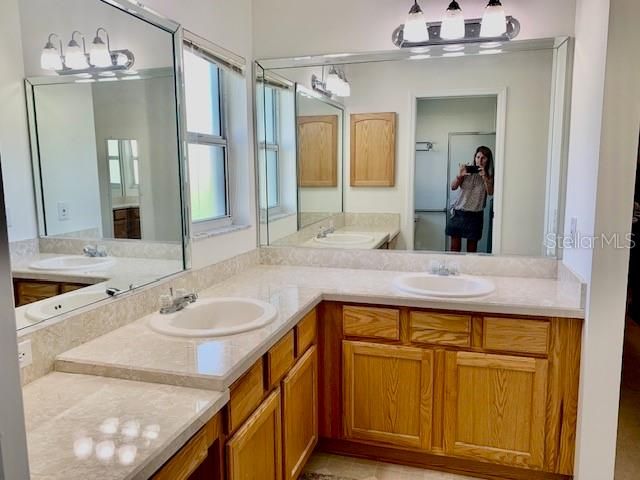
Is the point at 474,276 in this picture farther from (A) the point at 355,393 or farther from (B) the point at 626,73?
(B) the point at 626,73

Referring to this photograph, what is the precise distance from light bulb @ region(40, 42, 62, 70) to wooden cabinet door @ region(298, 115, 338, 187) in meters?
1.49

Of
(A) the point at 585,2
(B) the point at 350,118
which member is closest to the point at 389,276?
(B) the point at 350,118

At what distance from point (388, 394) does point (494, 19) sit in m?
1.84

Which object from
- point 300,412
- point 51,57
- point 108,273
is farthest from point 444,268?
point 51,57

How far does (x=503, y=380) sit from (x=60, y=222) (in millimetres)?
1861

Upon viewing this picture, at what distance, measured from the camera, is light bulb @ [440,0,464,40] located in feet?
7.53

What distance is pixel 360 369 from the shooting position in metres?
2.25

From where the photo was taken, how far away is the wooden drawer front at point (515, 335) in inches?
79.1

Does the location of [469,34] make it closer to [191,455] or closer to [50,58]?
[50,58]

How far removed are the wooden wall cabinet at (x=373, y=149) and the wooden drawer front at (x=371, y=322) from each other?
2.65 feet

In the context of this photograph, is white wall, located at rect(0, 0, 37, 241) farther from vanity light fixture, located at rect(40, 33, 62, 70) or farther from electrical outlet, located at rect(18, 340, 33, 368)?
electrical outlet, located at rect(18, 340, 33, 368)

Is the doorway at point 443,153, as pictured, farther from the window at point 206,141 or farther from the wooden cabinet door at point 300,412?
the window at point 206,141

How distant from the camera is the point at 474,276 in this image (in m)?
2.49

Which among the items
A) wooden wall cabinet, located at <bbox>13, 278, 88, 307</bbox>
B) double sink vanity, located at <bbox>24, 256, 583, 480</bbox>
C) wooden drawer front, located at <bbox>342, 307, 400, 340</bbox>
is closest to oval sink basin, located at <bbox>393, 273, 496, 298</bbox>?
double sink vanity, located at <bbox>24, 256, 583, 480</bbox>
